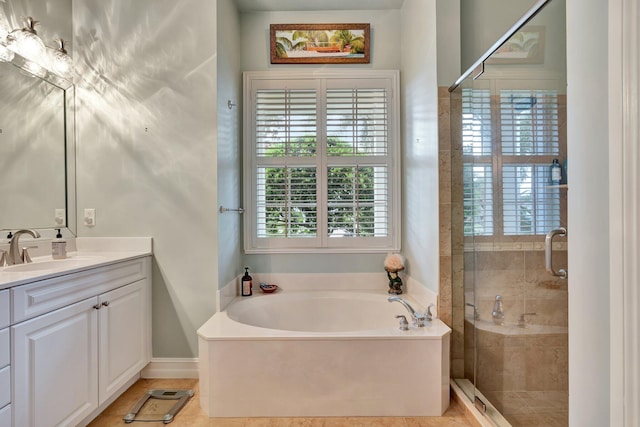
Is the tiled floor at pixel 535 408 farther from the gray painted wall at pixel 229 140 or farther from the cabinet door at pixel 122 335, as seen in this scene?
the cabinet door at pixel 122 335

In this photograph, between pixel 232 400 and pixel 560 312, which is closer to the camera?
pixel 560 312

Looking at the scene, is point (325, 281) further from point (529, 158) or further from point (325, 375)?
point (529, 158)

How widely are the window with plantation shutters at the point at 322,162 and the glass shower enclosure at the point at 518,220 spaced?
2.91ft

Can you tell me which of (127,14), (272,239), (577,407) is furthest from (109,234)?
(577,407)

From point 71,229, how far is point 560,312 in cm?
286

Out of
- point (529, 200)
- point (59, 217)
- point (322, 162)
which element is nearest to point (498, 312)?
point (529, 200)

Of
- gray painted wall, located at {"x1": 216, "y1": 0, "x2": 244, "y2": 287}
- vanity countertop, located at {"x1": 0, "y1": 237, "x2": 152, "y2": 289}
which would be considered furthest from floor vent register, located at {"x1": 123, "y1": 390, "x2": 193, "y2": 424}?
vanity countertop, located at {"x1": 0, "y1": 237, "x2": 152, "y2": 289}

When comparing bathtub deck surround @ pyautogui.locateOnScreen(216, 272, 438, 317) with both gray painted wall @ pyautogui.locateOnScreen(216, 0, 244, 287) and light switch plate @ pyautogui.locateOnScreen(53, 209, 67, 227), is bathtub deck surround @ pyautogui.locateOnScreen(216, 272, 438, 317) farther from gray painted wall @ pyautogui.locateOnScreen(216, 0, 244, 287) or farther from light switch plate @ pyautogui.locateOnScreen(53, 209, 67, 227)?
light switch plate @ pyautogui.locateOnScreen(53, 209, 67, 227)

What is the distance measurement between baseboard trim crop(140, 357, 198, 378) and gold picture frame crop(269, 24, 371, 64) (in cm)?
239

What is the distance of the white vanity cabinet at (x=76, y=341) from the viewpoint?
4.51 feet

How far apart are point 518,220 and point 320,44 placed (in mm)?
2071

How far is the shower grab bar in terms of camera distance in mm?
1470

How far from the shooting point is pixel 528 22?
1.49m

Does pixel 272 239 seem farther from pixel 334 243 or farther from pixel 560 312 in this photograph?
pixel 560 312
